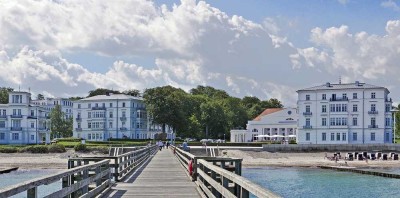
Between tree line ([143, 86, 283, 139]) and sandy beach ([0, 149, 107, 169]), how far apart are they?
104 feet

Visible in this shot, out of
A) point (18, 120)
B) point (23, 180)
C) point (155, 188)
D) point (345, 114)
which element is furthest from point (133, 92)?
point (155, 188)

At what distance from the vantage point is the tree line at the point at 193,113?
114 metres

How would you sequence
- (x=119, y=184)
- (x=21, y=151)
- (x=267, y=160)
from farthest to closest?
(x=21, y=151) → (x=267, y=160) → (x=119, y=184)

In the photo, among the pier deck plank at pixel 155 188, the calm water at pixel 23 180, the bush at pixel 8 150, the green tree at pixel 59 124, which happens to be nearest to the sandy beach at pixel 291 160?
the calm water at pixel 23 180

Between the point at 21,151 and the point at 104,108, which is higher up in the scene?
the point at 104,108

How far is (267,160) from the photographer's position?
248ft

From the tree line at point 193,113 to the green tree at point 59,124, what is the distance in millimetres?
34690

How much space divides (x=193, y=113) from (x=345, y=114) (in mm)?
42464

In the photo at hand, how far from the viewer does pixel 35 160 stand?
241 feet

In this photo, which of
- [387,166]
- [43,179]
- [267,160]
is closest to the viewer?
[43,179]

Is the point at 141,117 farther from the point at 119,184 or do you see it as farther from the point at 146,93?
the point at 119,184

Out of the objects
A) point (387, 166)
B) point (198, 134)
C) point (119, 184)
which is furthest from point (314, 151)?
point (119, 184)

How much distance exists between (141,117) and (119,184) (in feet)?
343

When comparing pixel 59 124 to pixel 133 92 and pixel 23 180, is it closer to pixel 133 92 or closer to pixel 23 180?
pixel 133 92
